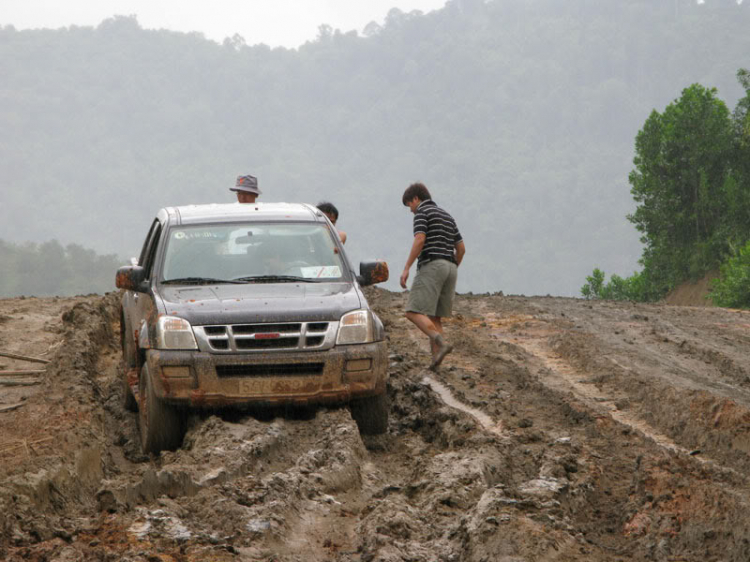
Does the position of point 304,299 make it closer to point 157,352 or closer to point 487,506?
point 157,352

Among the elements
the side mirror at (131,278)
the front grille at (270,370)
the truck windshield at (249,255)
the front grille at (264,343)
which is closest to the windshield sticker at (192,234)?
the truck windshield at (249,255)

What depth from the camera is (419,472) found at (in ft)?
18.8

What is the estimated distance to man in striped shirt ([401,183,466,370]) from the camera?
975 centimetres

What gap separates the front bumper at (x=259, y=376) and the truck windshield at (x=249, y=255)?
0.89m

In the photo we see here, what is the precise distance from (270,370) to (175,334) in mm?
697

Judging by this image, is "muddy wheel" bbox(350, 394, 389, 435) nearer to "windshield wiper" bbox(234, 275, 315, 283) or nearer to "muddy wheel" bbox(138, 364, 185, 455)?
"windshield wiper" bbox(234, 275, 315, 283)

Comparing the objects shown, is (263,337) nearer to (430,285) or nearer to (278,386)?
(278,386)

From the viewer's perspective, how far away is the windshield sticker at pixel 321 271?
7168 millimetres

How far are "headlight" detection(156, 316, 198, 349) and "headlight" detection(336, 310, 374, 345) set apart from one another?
3.36ft

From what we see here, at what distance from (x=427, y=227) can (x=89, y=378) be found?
12.6 ft

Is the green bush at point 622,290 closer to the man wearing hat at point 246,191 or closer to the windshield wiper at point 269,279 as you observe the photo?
the man wearing hat at point 246,191

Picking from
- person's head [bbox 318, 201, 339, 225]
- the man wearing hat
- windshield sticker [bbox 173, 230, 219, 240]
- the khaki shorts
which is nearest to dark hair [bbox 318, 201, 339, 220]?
person's head [bbox 318, 201, 339, 225]

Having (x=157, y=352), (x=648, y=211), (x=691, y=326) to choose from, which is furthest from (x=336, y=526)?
(x=648, y=211)

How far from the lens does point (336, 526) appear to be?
473 centimetres
